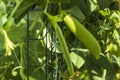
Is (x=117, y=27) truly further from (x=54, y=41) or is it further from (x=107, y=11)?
(x=54, y=41)

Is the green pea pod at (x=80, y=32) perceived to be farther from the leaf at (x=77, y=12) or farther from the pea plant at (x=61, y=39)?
the leaf at (x=77, y=12)

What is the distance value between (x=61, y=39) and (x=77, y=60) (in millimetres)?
320

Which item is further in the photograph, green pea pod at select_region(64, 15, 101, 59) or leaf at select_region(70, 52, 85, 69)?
leaf at select_region(70, 52, 85, 69)

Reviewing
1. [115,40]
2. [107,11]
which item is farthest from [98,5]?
[115,40]

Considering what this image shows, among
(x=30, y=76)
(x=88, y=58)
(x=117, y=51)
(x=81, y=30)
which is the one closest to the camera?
(x=81, y=30)

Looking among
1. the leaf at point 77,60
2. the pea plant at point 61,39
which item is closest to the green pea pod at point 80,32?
the pea plant at point 61,39

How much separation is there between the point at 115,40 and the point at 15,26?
50cm

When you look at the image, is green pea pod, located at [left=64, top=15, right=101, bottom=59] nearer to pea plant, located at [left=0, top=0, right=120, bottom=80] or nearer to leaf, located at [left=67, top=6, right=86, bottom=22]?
pea plant, located at [left=0, top=0, right=120, bottom=80]

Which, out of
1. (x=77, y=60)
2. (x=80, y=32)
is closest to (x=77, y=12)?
(x=77, y=60)

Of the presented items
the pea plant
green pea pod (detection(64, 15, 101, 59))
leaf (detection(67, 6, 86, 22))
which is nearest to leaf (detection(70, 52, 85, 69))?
the pea plant

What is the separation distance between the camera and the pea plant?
0.85 metres

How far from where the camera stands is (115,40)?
1.29 m

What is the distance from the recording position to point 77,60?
1106 millimetres

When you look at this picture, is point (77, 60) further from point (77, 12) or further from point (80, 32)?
point (80, 32)
